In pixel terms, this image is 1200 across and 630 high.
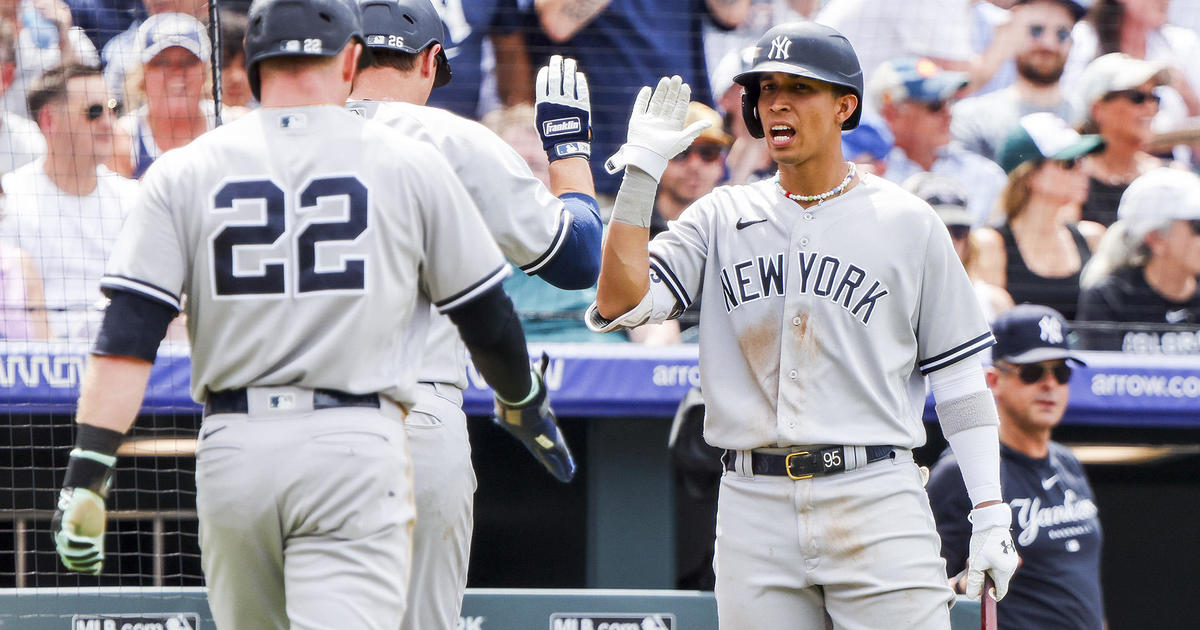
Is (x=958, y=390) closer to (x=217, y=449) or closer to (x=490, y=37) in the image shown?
(x=217, y=449)

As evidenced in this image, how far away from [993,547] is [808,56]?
3.86 ft

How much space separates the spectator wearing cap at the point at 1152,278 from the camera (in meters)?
6.43

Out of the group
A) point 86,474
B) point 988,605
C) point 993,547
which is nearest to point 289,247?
point 86,474

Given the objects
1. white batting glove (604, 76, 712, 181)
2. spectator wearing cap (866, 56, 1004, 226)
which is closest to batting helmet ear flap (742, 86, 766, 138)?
white batting glove (604, 76, 712, 181)

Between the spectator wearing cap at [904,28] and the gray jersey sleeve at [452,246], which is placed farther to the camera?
the spectator wearing cap at [904,28]

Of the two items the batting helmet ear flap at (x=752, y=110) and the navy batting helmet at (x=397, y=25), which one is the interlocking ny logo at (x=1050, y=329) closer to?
the batting helmet ear flap at (x=752, y=110)

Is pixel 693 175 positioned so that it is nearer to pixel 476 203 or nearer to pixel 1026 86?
pixel 1026 86

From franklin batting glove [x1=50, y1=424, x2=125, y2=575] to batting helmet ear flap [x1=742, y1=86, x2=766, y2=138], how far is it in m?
1.62

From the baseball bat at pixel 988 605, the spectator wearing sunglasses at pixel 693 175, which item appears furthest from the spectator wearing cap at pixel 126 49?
the baseball bat at pixel 988 605

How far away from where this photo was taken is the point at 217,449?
2.40 m

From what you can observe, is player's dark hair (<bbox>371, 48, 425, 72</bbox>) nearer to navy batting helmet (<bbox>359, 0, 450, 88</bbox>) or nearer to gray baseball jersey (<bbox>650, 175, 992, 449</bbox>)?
navy batting helmet (<bbox>359, 0, 450, 88</bbox>)

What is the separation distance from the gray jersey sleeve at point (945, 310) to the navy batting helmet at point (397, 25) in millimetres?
1230

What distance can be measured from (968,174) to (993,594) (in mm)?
3811

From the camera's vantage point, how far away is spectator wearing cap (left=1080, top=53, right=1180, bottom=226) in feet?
22.3
